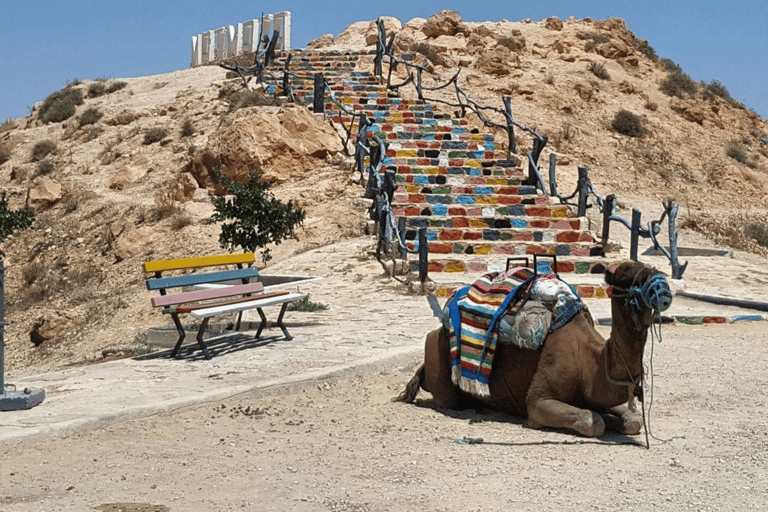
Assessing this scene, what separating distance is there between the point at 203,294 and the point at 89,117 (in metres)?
18.5

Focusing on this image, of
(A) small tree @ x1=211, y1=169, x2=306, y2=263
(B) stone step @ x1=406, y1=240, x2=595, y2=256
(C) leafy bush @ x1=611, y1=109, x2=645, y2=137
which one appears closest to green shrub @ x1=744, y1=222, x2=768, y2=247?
(B) stone step @ x1=406, y1=240, x2=595, y2=256

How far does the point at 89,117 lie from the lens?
25766 mm

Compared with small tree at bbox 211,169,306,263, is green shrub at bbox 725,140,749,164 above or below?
above

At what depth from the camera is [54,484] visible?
4805 mm

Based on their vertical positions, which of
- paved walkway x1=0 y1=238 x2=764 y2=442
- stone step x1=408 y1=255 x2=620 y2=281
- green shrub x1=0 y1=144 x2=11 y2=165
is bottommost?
paved walkway x1=0 y1=238 x2=764 y2=442

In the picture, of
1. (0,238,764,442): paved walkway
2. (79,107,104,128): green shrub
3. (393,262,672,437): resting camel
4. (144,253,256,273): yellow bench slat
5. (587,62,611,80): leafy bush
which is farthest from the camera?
(587,62,611,80): leafy bush

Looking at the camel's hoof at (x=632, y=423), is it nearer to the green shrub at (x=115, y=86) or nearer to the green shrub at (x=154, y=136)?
the green shrub at (x=154, y=136)

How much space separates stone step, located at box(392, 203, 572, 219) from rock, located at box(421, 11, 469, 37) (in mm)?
17555

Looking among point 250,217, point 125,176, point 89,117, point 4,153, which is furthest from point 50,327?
point 89,117

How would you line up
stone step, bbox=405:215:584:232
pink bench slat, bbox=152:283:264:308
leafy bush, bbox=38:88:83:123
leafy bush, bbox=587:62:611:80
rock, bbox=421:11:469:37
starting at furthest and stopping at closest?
rock, bbox=421:11:469:37, leafy bush, bbox=587:62:611:80, leafy bush, bbox=38:88:83:123, stone step, bbox=405:215:584:232, pink bench slat, bbox=152:283:264:308

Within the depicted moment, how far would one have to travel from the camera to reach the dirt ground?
456cm

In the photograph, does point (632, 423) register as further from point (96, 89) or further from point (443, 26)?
point (443, 26)

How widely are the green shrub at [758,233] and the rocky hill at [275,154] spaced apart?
22 cm

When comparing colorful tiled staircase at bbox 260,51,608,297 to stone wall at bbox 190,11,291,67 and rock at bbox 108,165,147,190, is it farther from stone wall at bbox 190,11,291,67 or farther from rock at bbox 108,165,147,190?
stone wall at bbox 190,11,291,67
